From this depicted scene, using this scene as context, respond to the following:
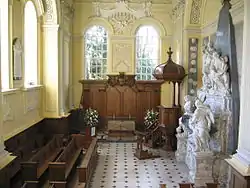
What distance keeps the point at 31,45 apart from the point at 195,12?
189 inches

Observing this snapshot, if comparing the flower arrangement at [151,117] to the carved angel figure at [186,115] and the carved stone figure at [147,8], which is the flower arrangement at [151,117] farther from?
the carved stone figure at [147,8]

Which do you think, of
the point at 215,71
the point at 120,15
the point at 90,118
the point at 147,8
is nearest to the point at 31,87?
the point at 90,118

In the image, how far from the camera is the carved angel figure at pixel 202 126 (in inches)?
261

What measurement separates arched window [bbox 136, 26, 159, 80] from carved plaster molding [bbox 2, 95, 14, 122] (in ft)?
21.7

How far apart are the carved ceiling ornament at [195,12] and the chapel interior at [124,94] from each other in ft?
0.12

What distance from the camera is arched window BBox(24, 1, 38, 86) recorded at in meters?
8.96

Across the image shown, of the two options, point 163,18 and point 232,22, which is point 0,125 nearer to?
point 232,22

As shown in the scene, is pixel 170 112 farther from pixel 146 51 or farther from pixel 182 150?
pixel 146 51

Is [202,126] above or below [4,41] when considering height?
below

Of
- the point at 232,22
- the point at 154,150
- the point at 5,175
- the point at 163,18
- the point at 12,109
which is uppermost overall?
the point at 163,18

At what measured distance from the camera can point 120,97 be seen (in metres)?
12.4

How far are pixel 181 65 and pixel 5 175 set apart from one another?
7.16 m

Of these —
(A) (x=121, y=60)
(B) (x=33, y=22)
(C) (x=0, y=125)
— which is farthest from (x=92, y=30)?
(C) (x=0, y=125)

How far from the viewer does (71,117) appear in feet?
38.8
